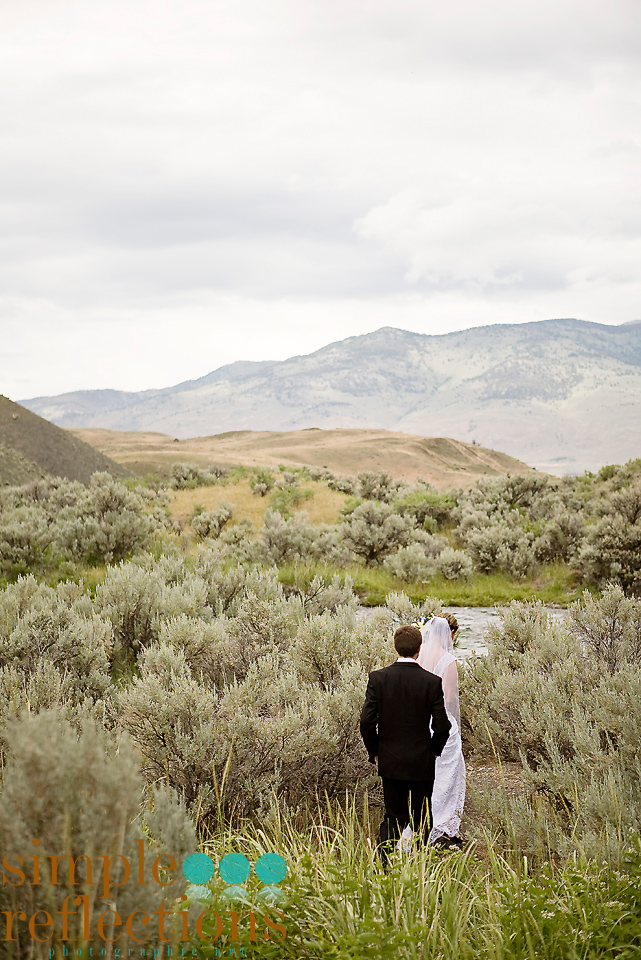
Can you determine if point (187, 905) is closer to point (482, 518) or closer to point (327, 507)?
point (482, 518)

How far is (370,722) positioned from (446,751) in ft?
2.84

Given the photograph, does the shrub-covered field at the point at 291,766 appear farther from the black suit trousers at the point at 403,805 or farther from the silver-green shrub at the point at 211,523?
the silver-green shrub at the point at 211,523

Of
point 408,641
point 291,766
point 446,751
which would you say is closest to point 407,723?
point 408,641

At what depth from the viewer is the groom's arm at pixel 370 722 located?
4422 millimetres

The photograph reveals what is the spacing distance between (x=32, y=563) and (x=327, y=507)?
43.0ft

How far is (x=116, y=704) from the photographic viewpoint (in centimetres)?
570

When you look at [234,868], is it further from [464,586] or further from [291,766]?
[464,586]

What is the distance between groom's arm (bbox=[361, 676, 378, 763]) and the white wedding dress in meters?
0.67

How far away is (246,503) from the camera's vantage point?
2416 cm

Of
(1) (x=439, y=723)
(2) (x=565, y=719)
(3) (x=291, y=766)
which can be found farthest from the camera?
(2) (x=565, y=719)

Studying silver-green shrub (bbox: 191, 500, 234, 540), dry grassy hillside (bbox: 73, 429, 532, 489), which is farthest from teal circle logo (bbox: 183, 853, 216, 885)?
dry grassy hillside (bbox: 73, 429, 532, 489)

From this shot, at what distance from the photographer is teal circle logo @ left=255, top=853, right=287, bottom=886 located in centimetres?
305

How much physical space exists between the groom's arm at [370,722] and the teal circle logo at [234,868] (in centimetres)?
138

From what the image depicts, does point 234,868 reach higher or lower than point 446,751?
higher
